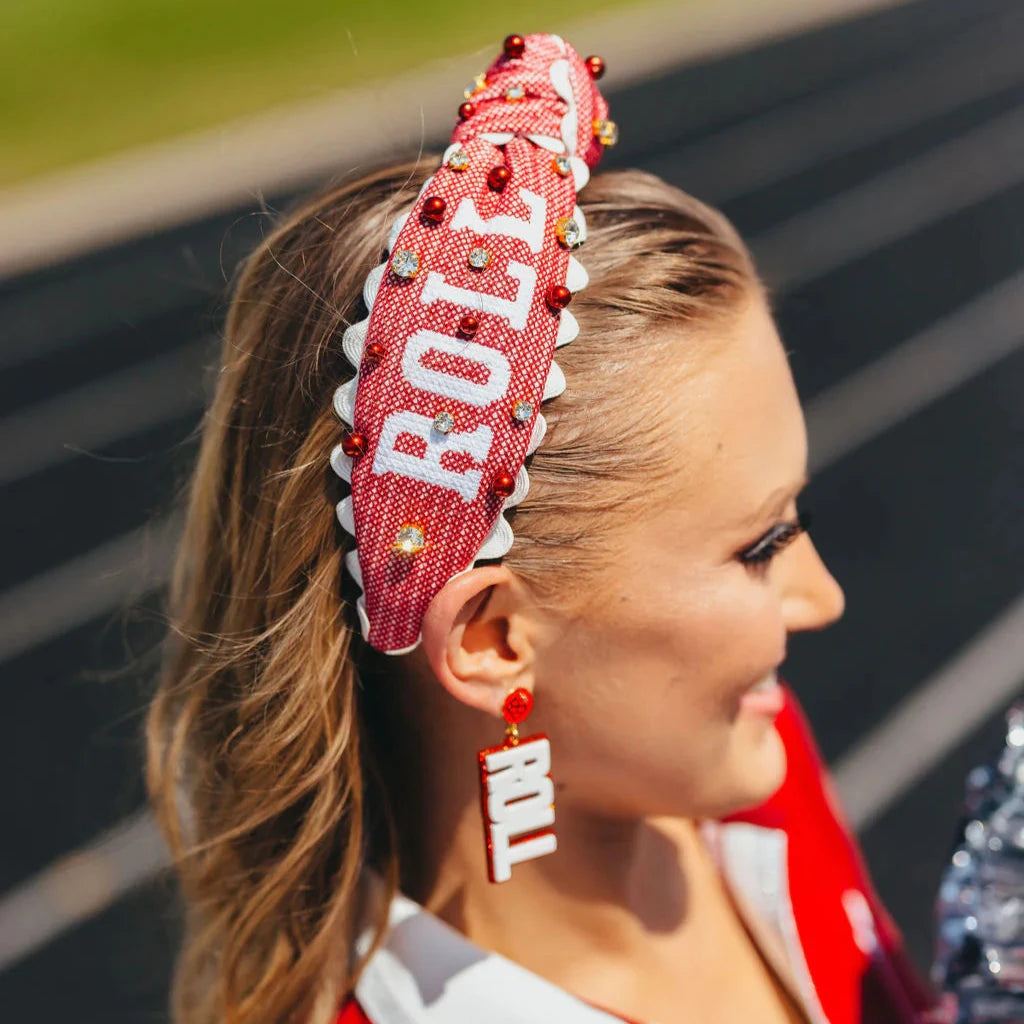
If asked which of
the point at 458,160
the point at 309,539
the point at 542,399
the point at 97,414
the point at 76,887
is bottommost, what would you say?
the point at 76,887

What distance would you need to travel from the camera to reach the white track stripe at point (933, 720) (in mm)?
4578

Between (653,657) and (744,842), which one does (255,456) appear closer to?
(653,657)

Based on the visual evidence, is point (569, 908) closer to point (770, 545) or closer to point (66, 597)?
point (770, 545)

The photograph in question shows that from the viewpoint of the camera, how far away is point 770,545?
190 centimetres

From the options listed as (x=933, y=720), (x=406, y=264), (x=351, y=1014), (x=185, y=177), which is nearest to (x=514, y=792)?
(x=351, y=1014)

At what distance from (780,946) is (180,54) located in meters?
10.2

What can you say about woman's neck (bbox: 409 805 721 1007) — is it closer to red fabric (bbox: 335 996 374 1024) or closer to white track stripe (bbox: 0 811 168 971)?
red fabric (bbox: 335 996 374 1024)

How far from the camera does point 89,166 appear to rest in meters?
8.86

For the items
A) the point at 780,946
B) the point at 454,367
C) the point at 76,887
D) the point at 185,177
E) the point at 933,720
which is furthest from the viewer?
the point at 185,177

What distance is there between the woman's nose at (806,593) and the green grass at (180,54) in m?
7.56

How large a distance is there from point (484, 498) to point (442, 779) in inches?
22.3

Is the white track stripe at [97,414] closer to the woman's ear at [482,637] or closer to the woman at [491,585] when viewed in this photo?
the woman at [491,585]

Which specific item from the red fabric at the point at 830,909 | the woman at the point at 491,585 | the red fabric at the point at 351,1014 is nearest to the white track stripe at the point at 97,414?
the red fabric at the point at 830,909

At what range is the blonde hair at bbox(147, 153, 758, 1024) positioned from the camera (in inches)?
70.6
